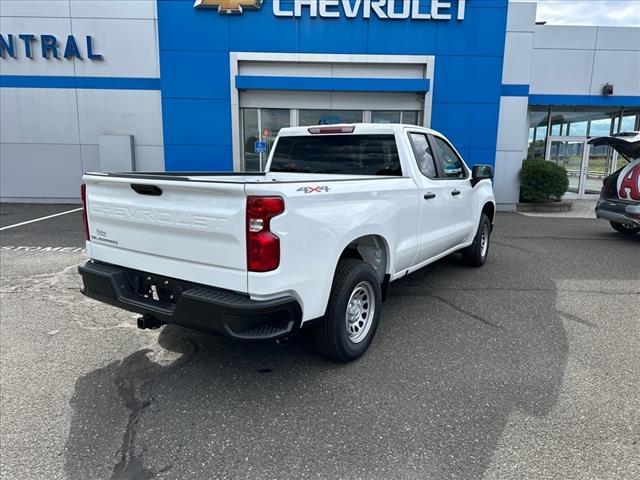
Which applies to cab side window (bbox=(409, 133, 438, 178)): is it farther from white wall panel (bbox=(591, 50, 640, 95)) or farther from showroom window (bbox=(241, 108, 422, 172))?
white wall panel (bbox=(591, 50, 640, 95))

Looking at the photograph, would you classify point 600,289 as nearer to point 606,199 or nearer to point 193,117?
point 606,199

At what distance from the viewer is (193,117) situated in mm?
13617

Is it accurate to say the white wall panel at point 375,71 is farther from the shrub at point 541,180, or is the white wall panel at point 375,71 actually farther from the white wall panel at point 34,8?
the white wall panel at point 34,8

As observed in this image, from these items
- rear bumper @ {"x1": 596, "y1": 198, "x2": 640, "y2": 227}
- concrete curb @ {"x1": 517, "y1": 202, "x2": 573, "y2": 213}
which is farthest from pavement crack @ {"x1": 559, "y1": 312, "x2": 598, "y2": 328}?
concrete curb @ {"x1": 517, "y1": 202, "x2": 573, "y2": 213}

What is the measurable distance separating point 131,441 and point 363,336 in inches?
75.8

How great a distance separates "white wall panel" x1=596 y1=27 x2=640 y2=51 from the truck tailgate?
1639cm

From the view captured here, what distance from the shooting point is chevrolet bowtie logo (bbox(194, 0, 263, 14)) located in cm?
1295

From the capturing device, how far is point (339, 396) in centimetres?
326

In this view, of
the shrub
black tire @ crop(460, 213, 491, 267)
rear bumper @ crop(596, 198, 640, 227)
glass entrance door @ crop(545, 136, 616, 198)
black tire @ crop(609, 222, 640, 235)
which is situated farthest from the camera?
glass entrance door @ crop(545, 136, 616, 198)

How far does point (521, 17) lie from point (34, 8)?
14134 mm

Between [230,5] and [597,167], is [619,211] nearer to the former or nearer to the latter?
[597,167]

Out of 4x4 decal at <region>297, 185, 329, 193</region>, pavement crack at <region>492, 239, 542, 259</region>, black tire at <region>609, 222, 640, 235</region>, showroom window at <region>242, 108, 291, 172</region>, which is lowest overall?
pavement crack at <region>492, 239, 542, 259</region>

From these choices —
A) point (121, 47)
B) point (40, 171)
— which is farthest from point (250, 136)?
point (40, 171)

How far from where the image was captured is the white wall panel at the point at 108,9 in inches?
523
